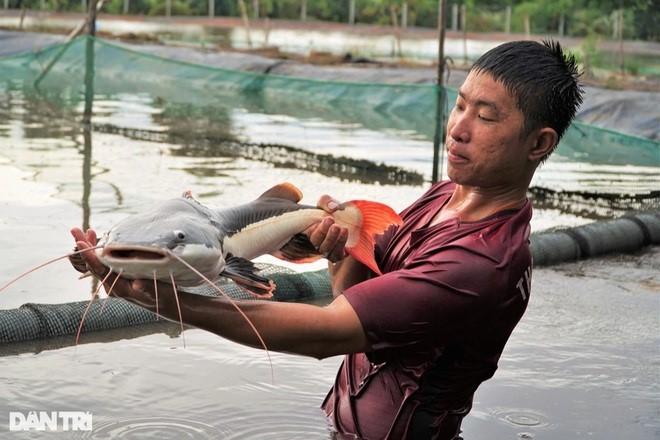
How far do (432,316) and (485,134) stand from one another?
46 cm

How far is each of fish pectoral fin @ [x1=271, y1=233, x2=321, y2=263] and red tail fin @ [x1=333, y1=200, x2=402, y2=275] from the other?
12 cm

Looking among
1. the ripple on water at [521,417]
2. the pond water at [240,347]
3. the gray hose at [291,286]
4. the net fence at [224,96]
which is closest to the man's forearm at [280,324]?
the pond water at [240,347]

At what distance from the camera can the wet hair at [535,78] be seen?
274 cm

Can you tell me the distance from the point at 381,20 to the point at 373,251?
53058 millimetres

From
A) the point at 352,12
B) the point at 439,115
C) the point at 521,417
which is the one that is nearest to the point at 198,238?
the point at 521,417

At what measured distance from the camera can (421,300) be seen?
2.64m

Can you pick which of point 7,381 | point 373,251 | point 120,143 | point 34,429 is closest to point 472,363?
point 373,251

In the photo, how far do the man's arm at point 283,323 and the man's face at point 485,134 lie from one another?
47cm

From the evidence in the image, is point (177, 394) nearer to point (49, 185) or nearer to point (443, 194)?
point (443, 194)

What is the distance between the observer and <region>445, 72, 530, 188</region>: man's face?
2.76m

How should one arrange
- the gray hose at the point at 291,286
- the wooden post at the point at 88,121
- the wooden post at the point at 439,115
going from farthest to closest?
the wooden post at the point at 439,115, the wooden post at the point at 88,121, the gray hose at the point at 291,286

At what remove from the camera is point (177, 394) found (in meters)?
4.60

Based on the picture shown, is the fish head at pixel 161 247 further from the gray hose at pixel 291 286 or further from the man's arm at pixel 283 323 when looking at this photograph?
the gray hose at pixel 291 286

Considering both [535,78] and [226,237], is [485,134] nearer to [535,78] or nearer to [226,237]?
[535,78]
